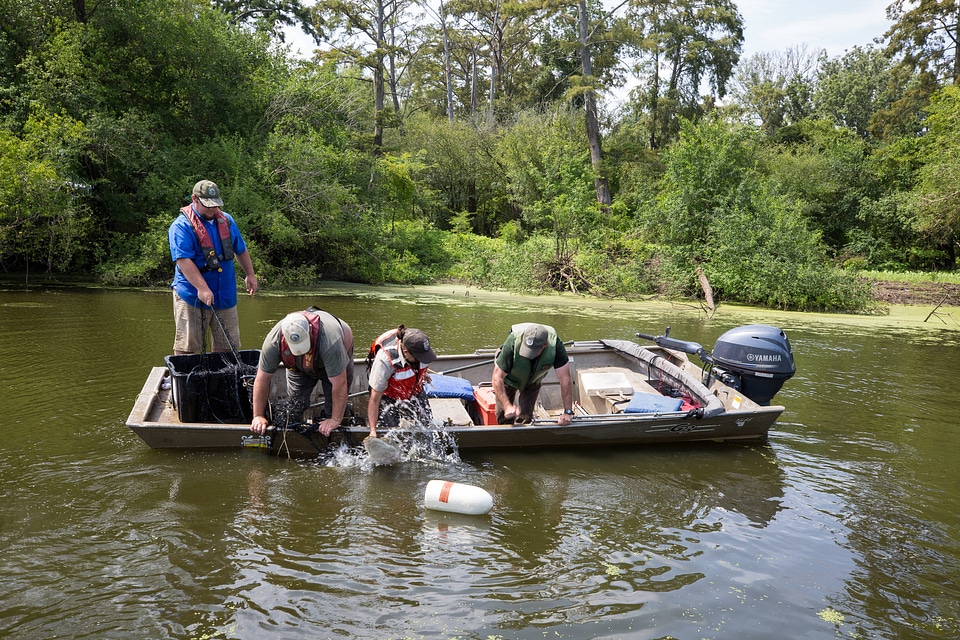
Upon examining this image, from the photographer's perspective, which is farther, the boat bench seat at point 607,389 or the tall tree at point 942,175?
the tall tree at point 942,175

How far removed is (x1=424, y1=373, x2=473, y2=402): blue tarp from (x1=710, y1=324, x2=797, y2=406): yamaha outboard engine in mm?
2555

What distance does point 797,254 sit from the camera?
16750 mm

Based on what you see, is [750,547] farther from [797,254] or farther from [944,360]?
[797,254]

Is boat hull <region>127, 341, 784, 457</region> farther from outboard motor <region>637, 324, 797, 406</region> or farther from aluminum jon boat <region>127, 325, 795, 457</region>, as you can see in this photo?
outboard motor <region>637, 324, 797, 406</region>

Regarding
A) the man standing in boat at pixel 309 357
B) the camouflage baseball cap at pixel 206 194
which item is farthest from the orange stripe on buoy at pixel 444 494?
the camouflage baseball cap at pixel 206 194

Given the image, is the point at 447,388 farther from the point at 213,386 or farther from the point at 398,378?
the point at 213,386

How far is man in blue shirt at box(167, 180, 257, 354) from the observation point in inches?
237

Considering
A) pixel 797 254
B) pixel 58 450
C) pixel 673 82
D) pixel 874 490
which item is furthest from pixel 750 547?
pixel 673 82

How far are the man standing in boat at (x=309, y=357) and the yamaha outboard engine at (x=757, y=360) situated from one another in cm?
376

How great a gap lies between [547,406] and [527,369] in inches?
67.2

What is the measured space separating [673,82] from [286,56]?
59.8 ft

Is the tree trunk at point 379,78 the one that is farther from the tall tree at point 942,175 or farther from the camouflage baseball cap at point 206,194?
the camouflage baseball cap at point 206,194

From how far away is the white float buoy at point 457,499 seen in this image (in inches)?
190

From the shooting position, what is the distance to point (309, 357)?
530 centimetres
